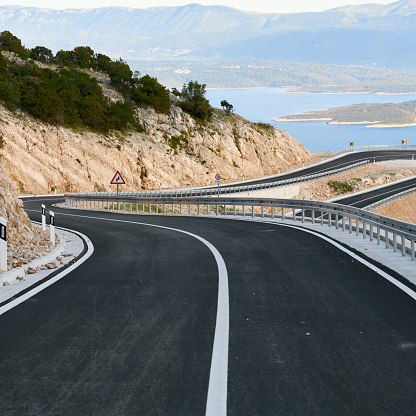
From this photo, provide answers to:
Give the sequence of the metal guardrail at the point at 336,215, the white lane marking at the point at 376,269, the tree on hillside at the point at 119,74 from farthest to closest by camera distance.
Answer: the tree on hillside at the point at 119,74, the metal guardrail at the point at 336,215, the white lane marking at the point at 376,269

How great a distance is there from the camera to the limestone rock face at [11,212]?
49.0 ft

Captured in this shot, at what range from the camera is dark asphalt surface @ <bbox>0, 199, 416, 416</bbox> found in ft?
15.2

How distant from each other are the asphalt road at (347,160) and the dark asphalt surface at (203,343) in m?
56.6

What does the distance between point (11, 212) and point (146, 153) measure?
52.0 meters

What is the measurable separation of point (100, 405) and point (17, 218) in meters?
12.0

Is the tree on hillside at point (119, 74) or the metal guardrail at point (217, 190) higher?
the tree on hillside at point (119, 74)

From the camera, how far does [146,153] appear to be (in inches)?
2633

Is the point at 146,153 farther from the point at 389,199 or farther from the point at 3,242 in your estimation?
the point at 3,242

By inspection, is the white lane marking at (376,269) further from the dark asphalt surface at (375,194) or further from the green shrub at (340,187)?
the green shrub at (340,187)

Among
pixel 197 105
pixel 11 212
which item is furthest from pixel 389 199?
pixel 11 212

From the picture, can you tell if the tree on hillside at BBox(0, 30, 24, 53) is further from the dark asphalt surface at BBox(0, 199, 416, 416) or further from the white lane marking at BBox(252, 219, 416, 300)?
the dark asphalt surface at BBox(0, 199, 416, 416)

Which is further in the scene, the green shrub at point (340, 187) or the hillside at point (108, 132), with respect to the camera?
the green shrub at point (340, 187)

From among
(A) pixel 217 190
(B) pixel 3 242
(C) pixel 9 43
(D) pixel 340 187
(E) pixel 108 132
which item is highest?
(C) pixel 9 43

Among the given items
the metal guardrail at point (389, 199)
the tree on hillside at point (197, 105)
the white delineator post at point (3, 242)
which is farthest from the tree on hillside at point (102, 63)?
the white delineator post at point (3, 242)
